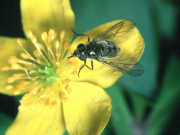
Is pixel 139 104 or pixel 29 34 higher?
pixel 29 34

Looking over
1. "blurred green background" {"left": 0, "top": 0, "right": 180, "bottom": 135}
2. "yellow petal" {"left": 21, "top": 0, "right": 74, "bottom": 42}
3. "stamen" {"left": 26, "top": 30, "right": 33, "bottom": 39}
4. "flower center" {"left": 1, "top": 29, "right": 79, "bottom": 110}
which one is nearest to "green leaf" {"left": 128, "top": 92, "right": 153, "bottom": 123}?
"blurred green background" {"left": 0, "top": 0, "right": 180, "bottom": 135}

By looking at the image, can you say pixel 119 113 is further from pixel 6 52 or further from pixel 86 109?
pixel 6 52

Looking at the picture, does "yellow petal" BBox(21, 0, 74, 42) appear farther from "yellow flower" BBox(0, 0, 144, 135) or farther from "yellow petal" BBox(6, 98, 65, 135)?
"yellow petal" BBox(6, 98, 65, 135)

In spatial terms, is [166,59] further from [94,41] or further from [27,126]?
[27,126]

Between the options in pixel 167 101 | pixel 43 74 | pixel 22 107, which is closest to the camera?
pixel 22 107

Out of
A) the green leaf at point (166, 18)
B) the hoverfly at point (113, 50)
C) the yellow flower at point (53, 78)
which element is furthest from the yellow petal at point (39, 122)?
the green leaf at point (166, 18)

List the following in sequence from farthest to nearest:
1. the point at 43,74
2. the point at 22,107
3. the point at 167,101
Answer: the point at 167,101 → the point at 43,74 → the point at 22,107

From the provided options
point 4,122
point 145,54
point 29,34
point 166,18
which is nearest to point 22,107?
point 4,122
